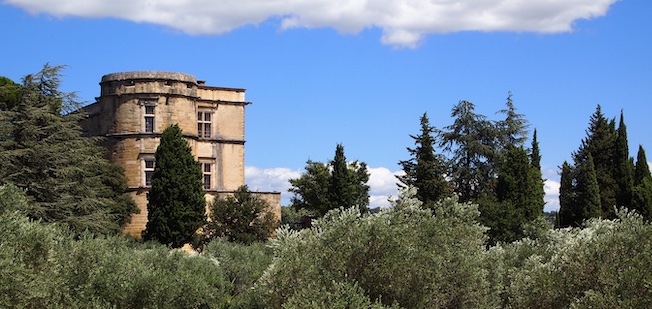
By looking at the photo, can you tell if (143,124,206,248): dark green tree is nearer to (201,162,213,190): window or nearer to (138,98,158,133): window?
(138,98,158,133): window

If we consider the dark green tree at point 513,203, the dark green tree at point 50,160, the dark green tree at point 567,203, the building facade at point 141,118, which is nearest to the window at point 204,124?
the building facade at point 141,118

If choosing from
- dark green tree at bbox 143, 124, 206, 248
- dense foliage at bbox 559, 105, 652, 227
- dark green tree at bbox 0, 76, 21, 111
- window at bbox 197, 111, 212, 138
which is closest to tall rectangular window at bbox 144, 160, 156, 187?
dark green tree at bbox 143, 124, 206, 248

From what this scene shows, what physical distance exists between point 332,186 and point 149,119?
964 centimetres

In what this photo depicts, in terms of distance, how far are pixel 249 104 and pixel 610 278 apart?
3556 cm

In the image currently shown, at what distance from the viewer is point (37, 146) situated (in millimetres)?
34688

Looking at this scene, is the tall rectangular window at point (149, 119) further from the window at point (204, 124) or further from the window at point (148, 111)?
the window at point (204, 124)

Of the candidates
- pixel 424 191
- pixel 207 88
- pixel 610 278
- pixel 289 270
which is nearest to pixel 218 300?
pixel 289 270

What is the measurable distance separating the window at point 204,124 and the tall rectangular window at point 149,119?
4.25 metres

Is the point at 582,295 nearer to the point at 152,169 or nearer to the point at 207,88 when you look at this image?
the point at 152,169

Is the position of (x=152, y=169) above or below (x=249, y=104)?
below

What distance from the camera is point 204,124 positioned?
50.6 meters

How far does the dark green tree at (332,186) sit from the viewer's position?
152ft

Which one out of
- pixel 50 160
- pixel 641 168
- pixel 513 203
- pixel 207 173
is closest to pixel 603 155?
pixel 641 168

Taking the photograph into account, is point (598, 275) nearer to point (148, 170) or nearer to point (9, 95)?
point (148, 170)
